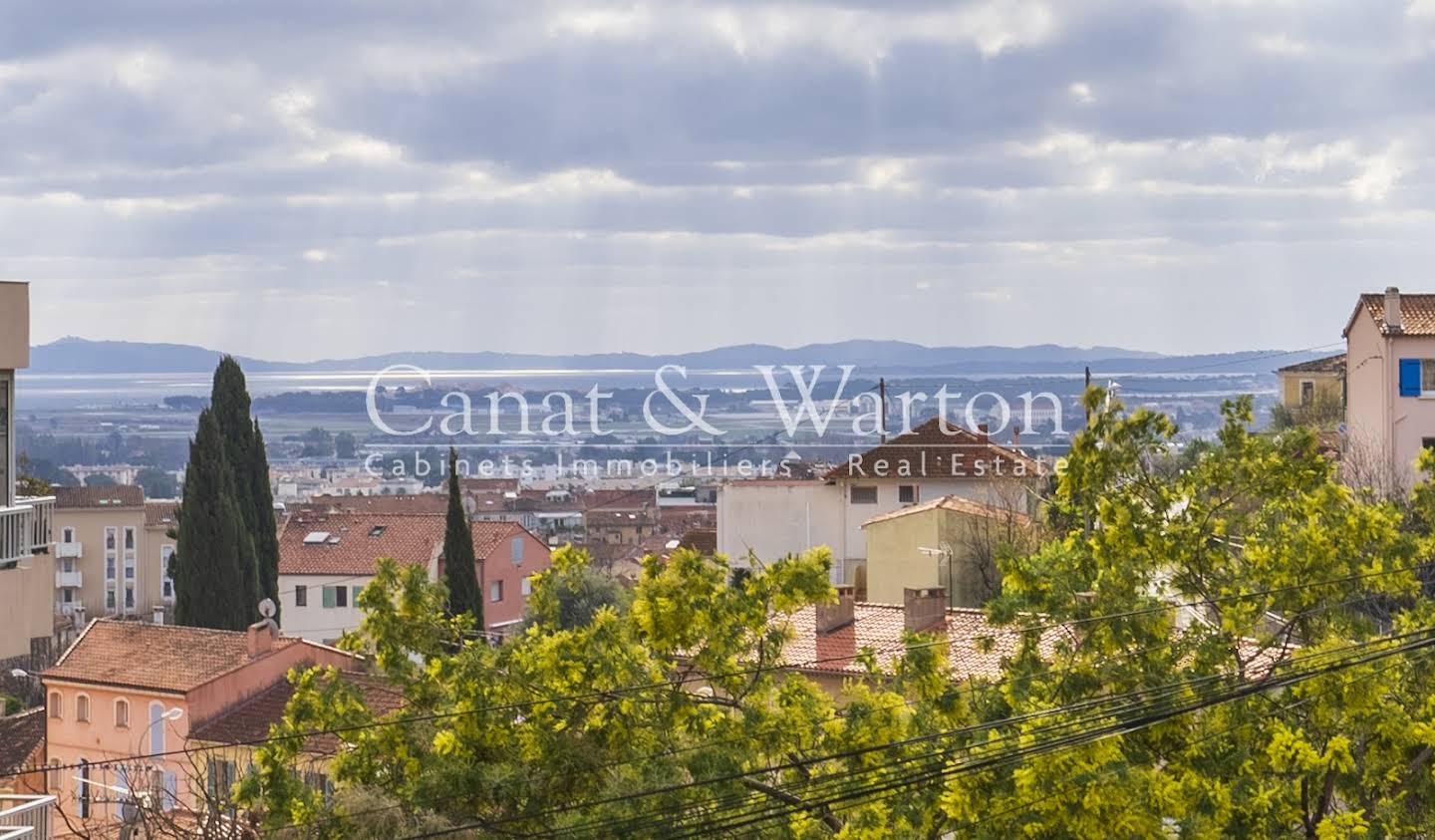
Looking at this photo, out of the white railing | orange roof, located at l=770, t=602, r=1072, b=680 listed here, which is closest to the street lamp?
orange roof, located at l=770, t=602, r=1072, b=680

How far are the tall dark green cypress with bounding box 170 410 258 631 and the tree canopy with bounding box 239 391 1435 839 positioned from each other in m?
36.9

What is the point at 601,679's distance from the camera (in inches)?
541

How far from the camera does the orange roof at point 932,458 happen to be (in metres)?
59.2

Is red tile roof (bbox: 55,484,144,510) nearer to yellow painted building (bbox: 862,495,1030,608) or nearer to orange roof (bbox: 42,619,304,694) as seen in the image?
orange roof (bbox: 42,619,304,694)

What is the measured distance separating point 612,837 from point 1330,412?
158ft

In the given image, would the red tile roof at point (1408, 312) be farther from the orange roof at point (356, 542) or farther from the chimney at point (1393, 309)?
the orange roof at point (356, 542)

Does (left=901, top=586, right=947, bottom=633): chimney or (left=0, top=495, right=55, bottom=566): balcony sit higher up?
(left=0, top=495, right=55, bottom=566): balcony

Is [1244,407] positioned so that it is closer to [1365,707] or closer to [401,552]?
[1365,707]

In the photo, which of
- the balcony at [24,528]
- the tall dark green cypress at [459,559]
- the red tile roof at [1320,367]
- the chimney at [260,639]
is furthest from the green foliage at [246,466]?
the balcony at [24,528]

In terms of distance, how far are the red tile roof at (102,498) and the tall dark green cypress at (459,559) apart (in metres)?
60.6

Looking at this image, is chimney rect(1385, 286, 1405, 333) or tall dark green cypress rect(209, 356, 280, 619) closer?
chimney rect(1385, 286, 1405, 333)

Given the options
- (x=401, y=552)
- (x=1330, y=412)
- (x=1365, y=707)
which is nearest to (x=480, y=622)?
(x=401, y=552)

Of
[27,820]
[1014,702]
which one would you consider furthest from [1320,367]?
[27,820]

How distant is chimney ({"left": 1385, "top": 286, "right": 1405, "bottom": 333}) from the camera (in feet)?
137
